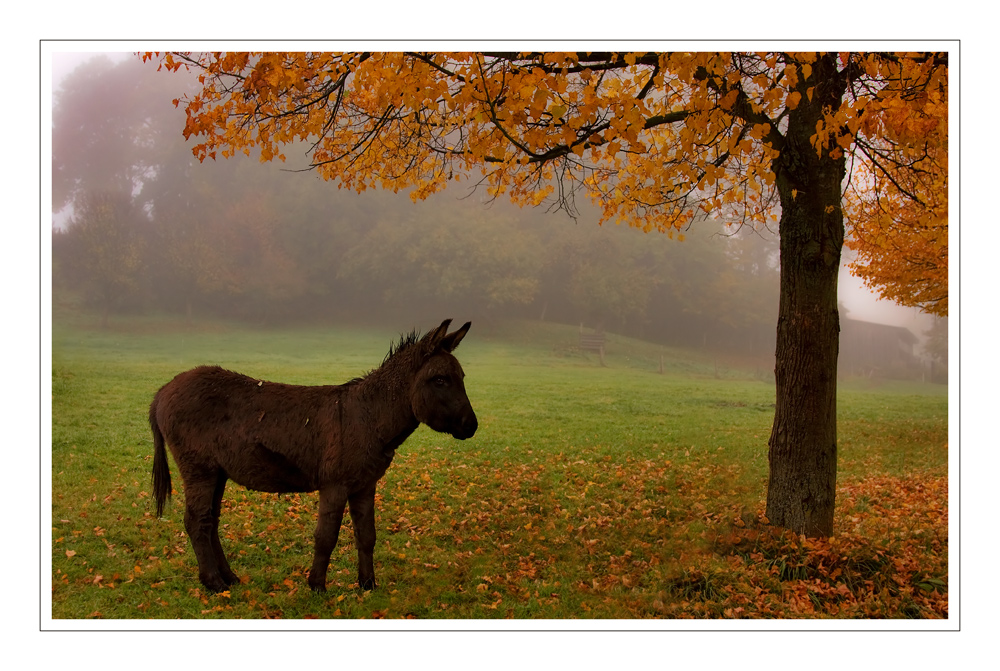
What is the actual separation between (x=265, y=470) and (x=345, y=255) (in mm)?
3681

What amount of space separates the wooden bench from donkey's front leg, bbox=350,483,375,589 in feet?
16.4

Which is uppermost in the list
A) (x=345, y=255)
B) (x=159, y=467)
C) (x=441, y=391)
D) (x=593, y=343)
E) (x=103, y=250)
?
(x=345, y=255)

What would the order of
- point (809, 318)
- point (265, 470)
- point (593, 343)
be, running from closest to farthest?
point (265, 470) → point (809, 318) → point (593, 343)

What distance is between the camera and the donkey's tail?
17.4 ft

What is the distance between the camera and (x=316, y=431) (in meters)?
5.05

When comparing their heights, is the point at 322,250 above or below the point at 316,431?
above

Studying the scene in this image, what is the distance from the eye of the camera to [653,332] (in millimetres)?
9734

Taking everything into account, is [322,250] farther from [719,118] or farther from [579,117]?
[719,118]

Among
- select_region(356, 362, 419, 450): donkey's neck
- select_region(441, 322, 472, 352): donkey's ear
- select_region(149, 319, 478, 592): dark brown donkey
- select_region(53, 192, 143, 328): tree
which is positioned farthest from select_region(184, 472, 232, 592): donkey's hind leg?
select_region(53, 192, 143, 328): tree

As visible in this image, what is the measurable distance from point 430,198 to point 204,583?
501cm

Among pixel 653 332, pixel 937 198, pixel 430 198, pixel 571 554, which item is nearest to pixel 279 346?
pixel 430 198

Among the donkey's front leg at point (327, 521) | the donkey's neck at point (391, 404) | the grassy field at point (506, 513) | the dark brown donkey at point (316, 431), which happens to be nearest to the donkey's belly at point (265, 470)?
the dark brown donkey at point (316, 431)

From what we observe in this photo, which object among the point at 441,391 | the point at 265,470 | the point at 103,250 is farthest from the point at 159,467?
the point at 103,250

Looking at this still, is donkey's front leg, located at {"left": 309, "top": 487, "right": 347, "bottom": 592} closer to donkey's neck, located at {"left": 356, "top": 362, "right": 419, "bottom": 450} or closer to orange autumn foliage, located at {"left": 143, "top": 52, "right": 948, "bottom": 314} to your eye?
donkey's neck, located at {"left": 356, "top": 362, "right": 419, "bottom": 450}
